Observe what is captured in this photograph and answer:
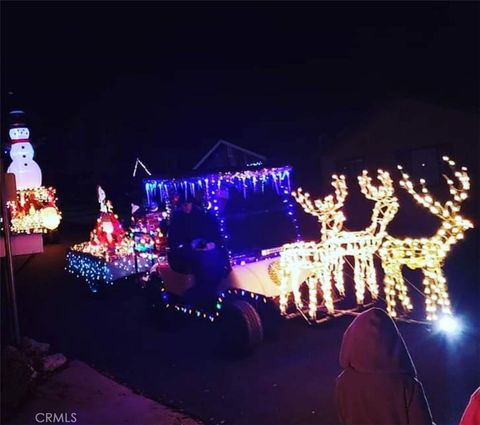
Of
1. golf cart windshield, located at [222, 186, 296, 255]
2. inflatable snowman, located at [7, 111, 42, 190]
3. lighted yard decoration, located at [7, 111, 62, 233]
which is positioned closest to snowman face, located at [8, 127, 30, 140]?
inflatable snowman, located at [7, 111, 42, 190]

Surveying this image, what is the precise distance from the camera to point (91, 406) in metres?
5.43

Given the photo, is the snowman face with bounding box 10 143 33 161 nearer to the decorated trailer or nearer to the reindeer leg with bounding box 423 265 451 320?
the decorated trailer

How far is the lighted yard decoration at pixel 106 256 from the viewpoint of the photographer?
10305 mm

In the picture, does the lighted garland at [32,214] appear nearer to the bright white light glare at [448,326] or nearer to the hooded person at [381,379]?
the bright white light glare at [448,326]

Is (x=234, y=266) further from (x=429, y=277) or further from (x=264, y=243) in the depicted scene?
(x=429, y=277)

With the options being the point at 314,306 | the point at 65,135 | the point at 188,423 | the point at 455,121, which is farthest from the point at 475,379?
the point at 65,135

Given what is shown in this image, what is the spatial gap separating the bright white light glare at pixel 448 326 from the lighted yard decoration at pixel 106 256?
5354 millimetres

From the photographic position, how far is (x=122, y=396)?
225 inches

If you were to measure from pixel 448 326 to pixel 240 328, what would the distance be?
8.59ft

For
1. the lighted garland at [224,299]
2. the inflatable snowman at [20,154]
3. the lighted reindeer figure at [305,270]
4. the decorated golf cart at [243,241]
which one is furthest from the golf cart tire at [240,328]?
the inflatable snowman at [20,154]

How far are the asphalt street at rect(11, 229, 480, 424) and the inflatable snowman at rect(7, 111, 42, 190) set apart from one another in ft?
34.0

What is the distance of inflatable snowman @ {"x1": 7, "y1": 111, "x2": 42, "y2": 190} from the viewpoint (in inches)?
739

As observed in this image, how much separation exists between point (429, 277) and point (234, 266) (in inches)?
97.6

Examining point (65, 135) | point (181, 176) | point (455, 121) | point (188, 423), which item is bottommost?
point (188, 423)
